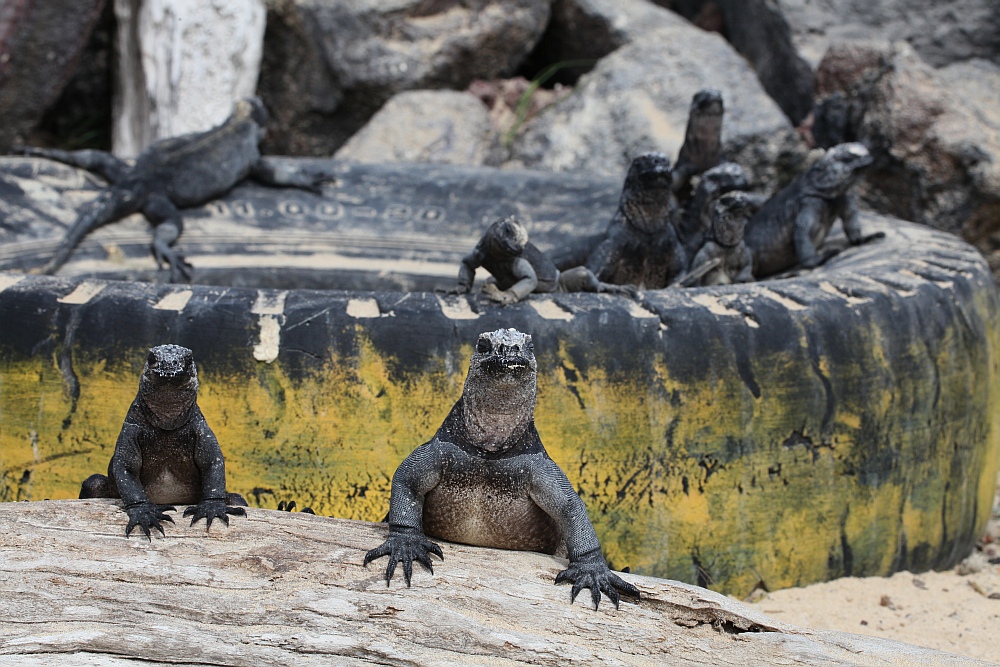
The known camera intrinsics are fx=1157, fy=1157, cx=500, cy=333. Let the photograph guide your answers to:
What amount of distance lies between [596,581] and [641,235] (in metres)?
2.13

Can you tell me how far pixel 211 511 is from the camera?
271 cm

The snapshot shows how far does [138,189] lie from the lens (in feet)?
18.4

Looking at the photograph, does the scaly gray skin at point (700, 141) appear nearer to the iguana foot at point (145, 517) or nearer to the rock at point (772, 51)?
the iguana foot at point (145, 517)

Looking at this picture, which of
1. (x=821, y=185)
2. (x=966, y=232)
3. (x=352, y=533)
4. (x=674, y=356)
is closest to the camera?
(x=352, y=533)

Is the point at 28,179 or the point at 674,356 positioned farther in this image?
the point at 28,179

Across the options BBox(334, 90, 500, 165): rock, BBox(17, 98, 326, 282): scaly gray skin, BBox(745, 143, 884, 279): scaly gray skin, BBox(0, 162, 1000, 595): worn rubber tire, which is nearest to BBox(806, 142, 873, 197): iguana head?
BBox(745, 143, 884, 279): scaly gray skin

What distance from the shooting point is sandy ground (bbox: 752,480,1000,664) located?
11.4ft

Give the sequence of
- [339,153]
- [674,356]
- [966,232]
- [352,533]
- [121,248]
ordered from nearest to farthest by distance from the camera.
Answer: [352,533] → [674,356] → [121,248] → [966,232] → [339,153]

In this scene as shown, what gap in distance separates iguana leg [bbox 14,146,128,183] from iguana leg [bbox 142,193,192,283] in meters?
0.31

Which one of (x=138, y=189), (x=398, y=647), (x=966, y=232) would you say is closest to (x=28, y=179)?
(x=138, y=189)

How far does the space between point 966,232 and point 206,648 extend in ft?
20.2

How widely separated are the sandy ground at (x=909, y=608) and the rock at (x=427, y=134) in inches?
197

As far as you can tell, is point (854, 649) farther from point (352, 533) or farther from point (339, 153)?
point (339, 153)

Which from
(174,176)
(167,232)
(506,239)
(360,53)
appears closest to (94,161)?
(174,176)
